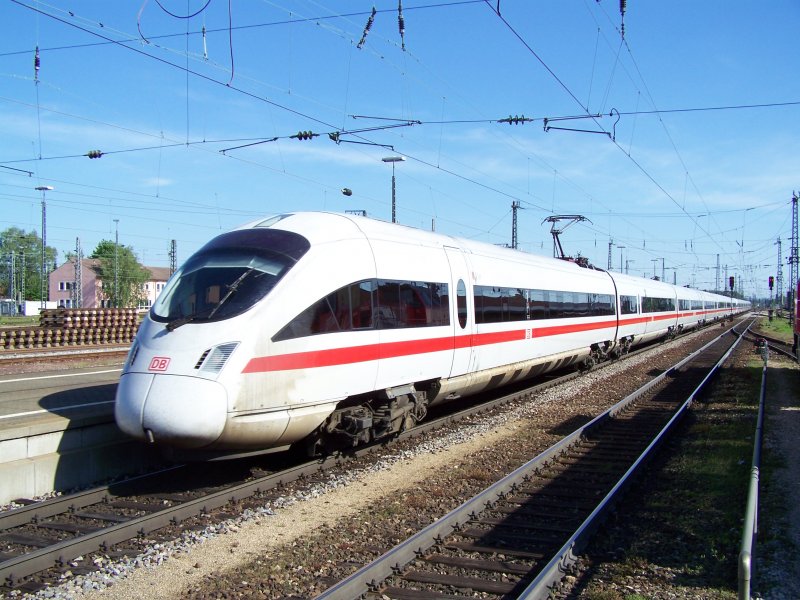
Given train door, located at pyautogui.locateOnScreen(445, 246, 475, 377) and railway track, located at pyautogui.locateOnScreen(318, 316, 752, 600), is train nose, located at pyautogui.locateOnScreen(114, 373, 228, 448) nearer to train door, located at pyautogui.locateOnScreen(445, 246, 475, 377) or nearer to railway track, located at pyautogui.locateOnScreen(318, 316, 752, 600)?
railway track, located at pyautogui.locateOnScreen(318, 316, 752, 600)

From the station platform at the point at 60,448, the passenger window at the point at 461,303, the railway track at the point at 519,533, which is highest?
the passenger window at the point at 461,303

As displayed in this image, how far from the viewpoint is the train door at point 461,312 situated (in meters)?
10.9

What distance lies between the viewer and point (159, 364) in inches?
278

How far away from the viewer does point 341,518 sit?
6.81 metres

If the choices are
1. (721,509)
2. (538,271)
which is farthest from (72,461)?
(538,271)

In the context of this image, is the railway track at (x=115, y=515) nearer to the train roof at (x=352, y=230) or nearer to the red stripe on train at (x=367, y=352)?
the red stripe on train at (x=367, y=352)

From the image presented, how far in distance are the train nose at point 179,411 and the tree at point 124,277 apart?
71734 millimetres

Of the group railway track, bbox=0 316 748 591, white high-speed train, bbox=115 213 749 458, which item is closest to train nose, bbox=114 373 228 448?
white high-speed train, bbox=115 213 749 458

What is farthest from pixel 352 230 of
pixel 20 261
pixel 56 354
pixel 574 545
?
pixel 20 261

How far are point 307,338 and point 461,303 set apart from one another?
161 inches

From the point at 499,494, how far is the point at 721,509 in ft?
7.40

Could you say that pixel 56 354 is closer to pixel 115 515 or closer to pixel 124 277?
pixel 115 515

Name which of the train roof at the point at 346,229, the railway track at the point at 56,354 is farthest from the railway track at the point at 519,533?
the railway track at the point at 56,354

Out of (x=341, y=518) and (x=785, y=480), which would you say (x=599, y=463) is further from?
(x=341, y=518)
